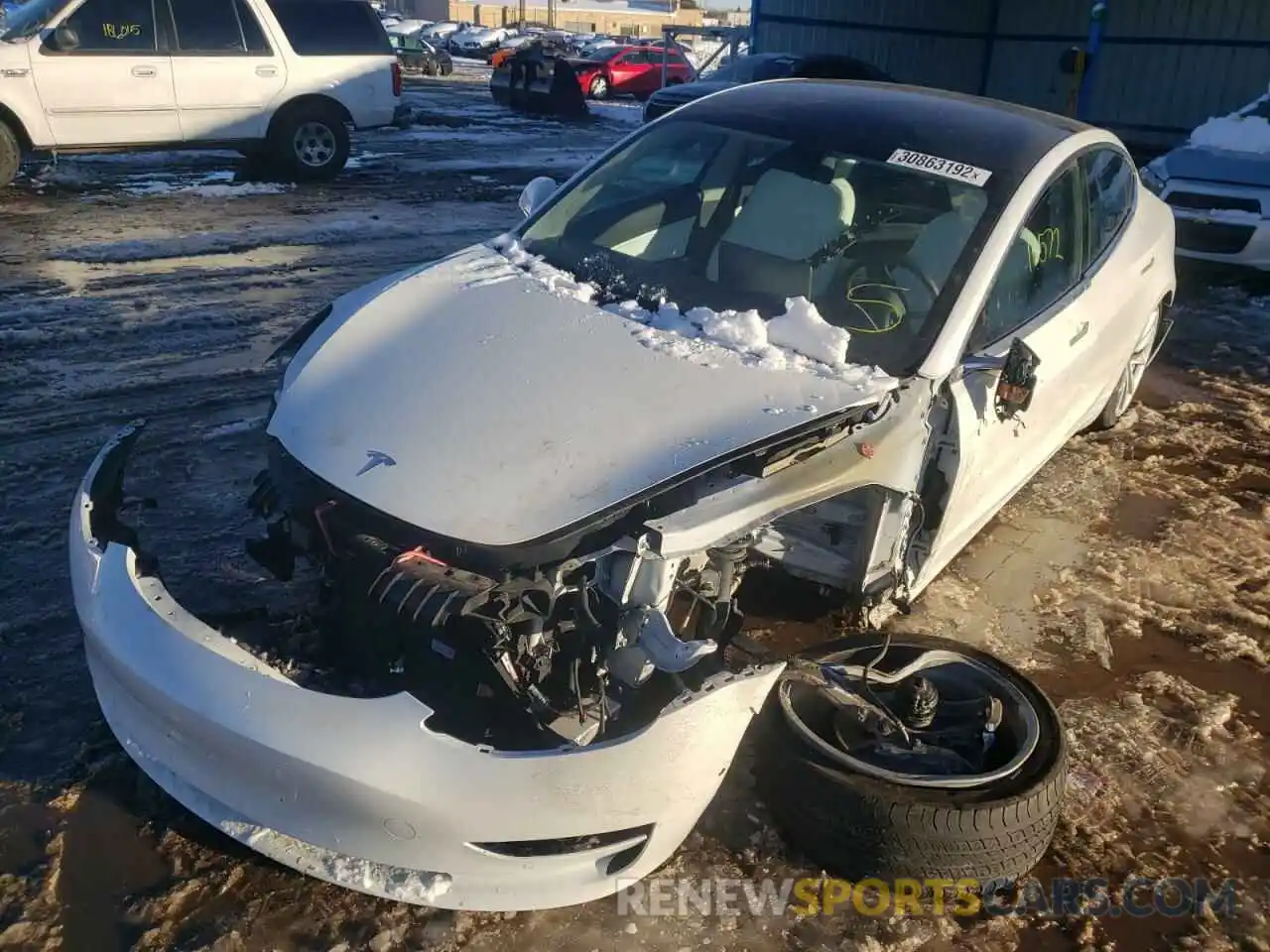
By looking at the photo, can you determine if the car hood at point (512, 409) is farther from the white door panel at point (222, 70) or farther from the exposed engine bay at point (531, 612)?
the white door panel at point (222, 70)

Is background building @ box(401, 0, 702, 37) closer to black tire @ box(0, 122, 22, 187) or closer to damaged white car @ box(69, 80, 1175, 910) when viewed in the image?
black tire @ box(0, 122, 22, 187)

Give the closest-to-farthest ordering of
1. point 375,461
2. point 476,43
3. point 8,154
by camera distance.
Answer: point 375,461, point 8,154, point 476,43

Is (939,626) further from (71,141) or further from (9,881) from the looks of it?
(71,141)

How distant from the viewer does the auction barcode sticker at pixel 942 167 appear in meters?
3.73

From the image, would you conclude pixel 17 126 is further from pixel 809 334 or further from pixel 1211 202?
pixel 1211 202

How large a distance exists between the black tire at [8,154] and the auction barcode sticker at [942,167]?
356 inches

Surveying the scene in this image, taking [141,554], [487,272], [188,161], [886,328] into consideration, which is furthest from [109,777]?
[188,161]

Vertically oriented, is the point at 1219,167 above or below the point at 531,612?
above

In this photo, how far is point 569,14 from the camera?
7456 centimetres

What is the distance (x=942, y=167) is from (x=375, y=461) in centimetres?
232

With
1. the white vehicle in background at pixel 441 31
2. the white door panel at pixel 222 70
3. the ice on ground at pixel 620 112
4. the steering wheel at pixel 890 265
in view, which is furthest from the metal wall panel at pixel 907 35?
the white vehicle in background at pixel 441 31

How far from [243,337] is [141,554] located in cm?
377

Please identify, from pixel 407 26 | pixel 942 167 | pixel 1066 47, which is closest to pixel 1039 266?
pixel 942 167

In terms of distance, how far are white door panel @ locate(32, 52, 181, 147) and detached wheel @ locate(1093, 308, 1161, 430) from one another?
9210 mm
